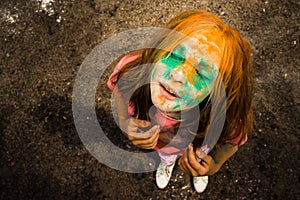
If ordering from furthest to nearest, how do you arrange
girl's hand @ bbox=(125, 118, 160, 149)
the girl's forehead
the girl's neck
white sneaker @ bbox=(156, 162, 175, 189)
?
white sneaker @ bbox=(156, 162, 175, 189), girl's hand @ bbox=(125, 118, 160, 149), the girl's neck, the girl's forehead

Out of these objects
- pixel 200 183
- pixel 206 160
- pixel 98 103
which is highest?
pixel 206 160

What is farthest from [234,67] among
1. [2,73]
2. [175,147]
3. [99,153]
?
[2,73]

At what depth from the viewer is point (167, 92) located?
5.01 feet

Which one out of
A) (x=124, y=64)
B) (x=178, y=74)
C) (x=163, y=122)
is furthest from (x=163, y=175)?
(x=178, y=74)

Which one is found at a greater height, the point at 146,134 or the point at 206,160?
the point at 146,134

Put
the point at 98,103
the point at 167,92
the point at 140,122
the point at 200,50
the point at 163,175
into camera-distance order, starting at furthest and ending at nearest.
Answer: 1. the point at 98,103
2. the point at 163,175
3. the point at 140,122
4. the point at 167,92
5. the point at 200,50

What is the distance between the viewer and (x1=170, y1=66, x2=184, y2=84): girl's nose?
4.71ft

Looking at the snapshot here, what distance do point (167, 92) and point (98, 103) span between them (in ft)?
4.60

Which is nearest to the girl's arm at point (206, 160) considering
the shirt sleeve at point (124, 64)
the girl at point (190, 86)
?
the girl at point (190, 86)

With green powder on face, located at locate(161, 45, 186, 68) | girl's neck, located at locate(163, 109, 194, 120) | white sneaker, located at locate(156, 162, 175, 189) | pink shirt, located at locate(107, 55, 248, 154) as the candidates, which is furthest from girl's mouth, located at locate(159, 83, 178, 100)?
white sneaker, located at locate(156, 162, 175, 189)

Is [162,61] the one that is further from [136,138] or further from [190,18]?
[136,138]

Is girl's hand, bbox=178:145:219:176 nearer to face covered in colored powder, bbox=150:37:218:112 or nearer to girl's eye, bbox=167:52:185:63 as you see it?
face covered in colored powder, bbox=150:37:218:112

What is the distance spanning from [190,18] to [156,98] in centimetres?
37

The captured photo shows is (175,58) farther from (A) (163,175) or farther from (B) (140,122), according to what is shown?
(A) (163,175)
